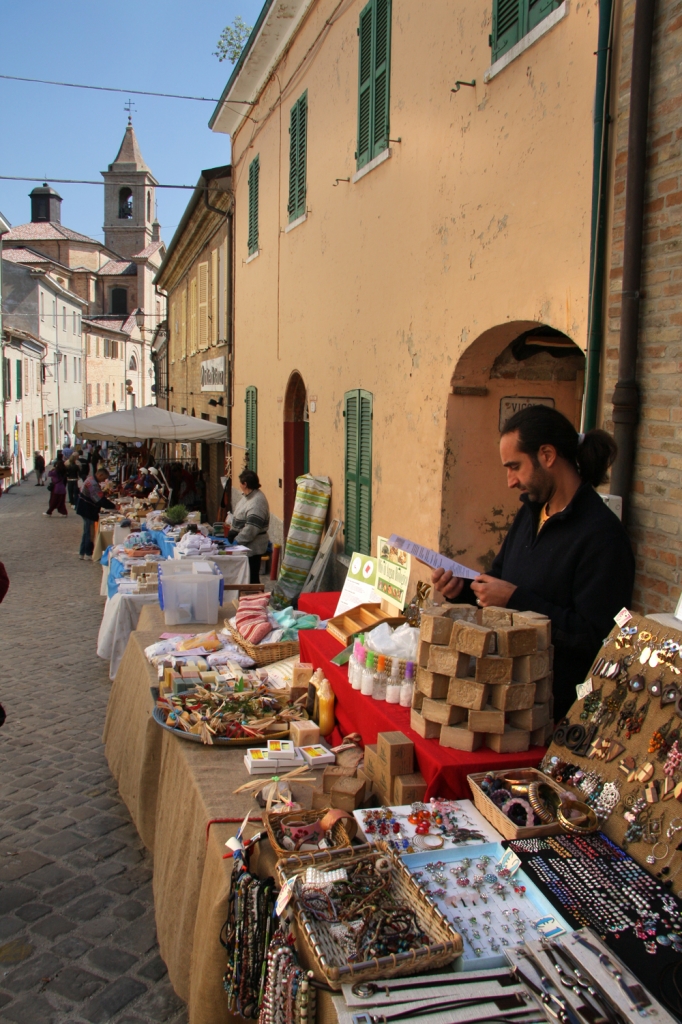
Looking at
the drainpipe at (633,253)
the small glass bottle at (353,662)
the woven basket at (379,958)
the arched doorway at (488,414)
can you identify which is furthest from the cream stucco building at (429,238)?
the woven basket at (379,958)

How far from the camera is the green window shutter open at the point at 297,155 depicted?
1031cm

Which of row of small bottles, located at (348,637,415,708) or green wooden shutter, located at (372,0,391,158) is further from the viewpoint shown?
green wooden shutter, located at (372,0,391,158)

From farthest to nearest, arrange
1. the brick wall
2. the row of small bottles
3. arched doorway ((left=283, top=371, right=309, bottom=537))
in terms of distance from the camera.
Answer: arched doorway ((left=283, top=371, right=309, bottom=537)) → the brick wall → the row of small bottles

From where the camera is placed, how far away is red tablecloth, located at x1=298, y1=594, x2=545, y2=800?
105 inches

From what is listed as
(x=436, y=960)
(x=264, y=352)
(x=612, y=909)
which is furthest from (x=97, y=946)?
(x=264, y=352)

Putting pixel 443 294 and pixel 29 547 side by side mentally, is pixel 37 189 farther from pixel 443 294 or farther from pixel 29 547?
pixel 443 294

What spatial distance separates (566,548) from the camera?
9.20ft

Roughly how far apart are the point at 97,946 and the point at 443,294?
484cm

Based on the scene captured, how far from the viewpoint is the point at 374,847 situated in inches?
94.0

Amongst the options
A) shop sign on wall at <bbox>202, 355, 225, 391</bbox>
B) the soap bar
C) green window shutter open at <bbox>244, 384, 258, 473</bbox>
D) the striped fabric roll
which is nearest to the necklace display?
the soap bar

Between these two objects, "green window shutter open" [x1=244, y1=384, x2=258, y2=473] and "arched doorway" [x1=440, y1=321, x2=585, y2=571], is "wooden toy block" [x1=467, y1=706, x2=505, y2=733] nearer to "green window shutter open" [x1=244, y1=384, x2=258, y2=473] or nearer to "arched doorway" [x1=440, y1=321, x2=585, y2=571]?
"arched doorway" [x1=440, y1=321, x2=585, y2=571]

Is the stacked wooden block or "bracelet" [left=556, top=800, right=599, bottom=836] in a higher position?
the stacked wooden block

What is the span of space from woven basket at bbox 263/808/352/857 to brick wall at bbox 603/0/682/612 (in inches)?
76.1

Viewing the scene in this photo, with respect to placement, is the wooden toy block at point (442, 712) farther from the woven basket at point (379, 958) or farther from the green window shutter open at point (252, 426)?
the green window shutter open at point (252, 426)
